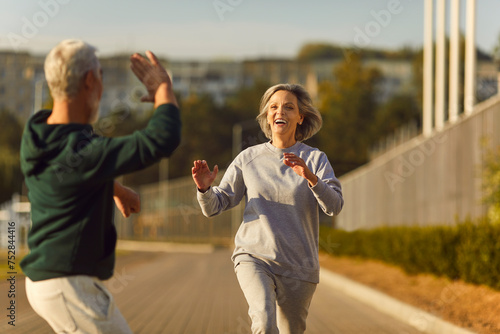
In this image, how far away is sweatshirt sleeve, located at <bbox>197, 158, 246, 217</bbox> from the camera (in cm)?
509

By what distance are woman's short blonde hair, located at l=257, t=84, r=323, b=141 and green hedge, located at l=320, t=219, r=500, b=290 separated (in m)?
7.61

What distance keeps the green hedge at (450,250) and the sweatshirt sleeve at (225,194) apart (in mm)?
7911

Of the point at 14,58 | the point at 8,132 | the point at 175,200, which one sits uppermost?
the point at 14,58

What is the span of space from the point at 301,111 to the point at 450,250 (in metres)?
9.90

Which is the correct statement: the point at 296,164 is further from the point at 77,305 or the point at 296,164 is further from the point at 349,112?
the point at 349,112

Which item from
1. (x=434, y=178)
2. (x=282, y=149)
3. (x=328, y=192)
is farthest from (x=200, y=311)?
(x=434, y=178)

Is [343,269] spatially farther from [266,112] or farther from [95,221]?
[95,221]

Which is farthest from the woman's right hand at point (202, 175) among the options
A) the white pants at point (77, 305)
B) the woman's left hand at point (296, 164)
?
the white pants at point (77, 305)

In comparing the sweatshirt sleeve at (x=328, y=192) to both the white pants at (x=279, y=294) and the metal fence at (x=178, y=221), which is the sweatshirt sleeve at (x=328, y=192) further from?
the metal fence at (x=178, y=221)

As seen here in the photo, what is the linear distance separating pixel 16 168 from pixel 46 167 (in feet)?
216

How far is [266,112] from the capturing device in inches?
222

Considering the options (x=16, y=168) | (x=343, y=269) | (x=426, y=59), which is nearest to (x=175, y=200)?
(x=16, y=168)

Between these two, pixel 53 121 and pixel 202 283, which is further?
pixel 202 283

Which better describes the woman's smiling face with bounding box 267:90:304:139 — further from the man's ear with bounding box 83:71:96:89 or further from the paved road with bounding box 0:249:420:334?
the paved road with bounding box 0:249:420:334
